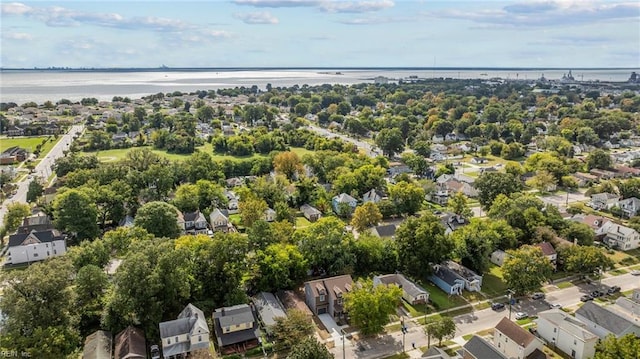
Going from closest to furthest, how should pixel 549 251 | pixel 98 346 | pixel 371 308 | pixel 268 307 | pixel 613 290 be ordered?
pixel 98 346 → pixel 371 308 → pixel 268 307 → pixel 613 290 → pixel 549 251

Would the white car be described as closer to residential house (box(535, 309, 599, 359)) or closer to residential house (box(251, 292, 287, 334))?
residential house (box(535, 309, 599, 359))

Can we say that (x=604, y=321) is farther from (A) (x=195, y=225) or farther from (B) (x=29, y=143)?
(B) (x=29, y=143)

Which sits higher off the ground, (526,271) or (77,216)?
(77,216)

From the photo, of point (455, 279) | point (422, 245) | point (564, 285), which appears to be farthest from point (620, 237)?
point (422, 245)

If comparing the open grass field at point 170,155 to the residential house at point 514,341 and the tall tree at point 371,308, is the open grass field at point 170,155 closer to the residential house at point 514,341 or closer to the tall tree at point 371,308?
the tall tree at point 371,308

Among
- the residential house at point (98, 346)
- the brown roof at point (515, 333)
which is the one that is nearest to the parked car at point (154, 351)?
the residential house at point (98, 346)
